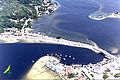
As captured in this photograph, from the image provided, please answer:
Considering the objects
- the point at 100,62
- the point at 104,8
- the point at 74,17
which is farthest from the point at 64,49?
the point at 104,8

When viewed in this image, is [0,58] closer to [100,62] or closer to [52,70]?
[52,70]

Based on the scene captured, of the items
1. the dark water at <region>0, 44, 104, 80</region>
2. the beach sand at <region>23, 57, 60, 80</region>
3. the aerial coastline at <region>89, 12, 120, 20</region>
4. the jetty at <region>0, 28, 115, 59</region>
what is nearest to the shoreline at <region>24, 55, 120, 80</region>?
the beach sand at <region>23, 57, 60, 80</region>

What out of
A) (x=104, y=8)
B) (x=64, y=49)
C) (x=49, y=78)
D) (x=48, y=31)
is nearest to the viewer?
(x=49, y=78)

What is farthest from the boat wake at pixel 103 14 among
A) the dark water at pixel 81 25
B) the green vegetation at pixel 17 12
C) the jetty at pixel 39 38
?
the jetty at pixel 39 38

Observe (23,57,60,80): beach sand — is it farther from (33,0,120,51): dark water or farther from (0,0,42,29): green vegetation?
(0,0,42,29): green vegetation

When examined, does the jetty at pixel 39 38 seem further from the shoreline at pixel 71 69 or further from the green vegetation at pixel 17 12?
→ the shoreline at pixel 71 69

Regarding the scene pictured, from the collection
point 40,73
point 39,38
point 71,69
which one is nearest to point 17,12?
point 39,38
